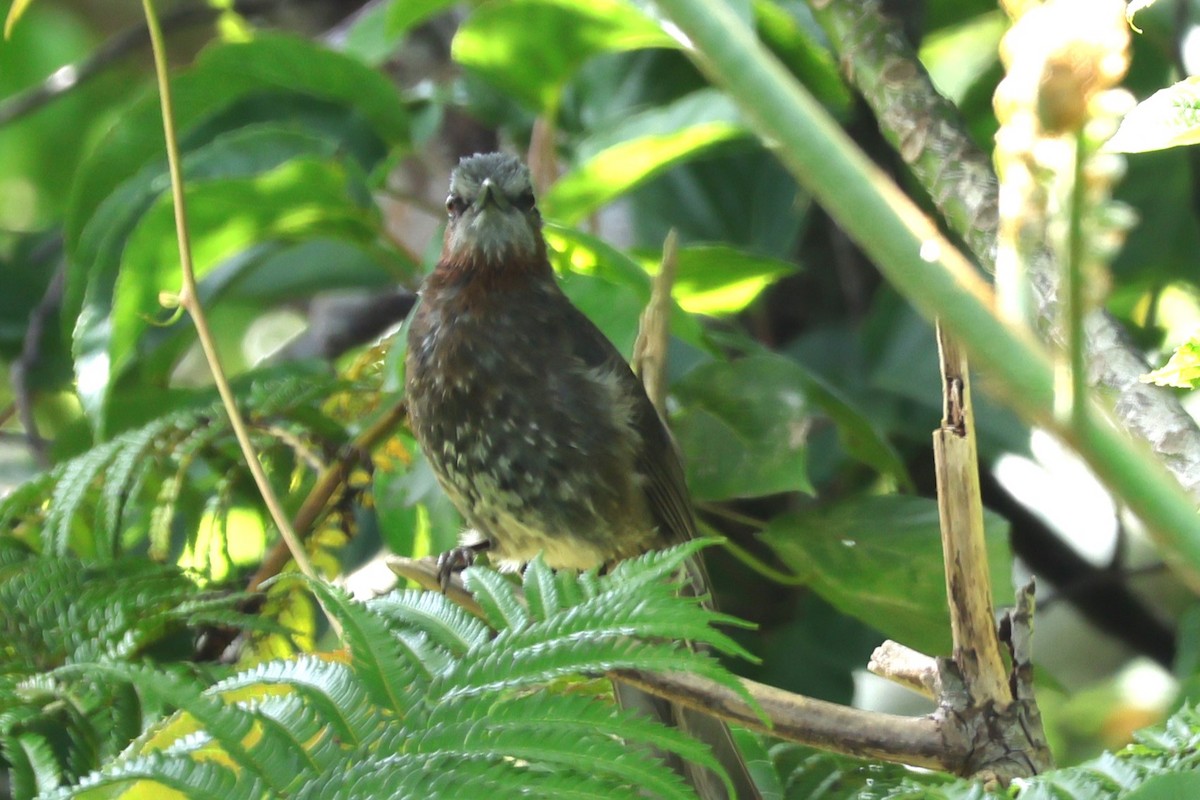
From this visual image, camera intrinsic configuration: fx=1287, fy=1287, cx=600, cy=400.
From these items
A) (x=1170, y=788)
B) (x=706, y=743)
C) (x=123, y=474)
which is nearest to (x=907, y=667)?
(x=1170, y=788)

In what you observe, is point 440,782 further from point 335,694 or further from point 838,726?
point 838,726

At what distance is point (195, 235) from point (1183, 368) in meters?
1.82

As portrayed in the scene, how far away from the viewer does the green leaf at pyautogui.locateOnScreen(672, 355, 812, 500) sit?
2.17 meters

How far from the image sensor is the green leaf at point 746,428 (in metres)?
2.17

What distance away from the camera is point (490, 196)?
247cm

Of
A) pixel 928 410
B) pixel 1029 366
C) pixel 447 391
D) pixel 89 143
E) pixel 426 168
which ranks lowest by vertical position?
pixel 1029 366

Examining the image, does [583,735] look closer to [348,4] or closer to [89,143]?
[348,4]

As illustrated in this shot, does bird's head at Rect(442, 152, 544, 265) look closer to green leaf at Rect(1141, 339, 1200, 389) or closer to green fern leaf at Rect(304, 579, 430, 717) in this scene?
green fern leaf at Rect(304, 579, 430, 717)

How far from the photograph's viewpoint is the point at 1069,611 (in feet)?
12.7

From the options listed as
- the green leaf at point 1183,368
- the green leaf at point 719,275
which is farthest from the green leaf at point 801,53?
the green leaf at point 1183,368

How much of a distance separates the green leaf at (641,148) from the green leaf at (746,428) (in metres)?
0.39

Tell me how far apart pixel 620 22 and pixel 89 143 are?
2.41 meters

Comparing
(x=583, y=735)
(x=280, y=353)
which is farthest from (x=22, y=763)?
(x=280, y=353)

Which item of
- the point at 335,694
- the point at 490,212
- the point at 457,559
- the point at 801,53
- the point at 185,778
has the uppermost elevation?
the point at 801,53
